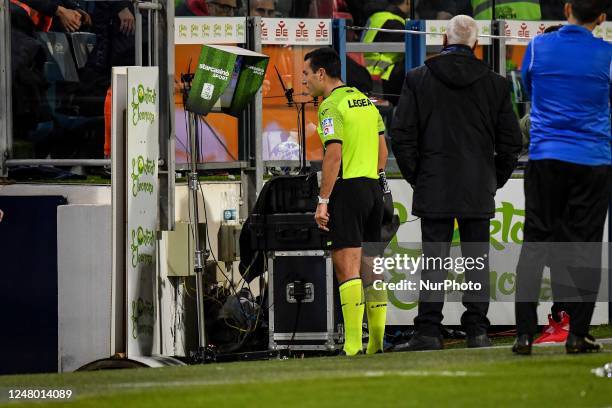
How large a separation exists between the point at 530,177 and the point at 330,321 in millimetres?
3896

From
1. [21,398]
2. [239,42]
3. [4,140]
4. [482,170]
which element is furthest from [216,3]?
[21,398]

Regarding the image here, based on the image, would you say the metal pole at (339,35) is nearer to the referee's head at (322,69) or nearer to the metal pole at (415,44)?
the metal pole at (415,44)

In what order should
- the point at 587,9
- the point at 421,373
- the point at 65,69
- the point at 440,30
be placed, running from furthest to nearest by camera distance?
1. the point at 440,30
2. the point at 65,69
3. the point at 587,9
4. the point at 421,373

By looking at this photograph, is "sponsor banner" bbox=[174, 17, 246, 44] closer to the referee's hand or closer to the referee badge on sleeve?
the referee badge on sleeve

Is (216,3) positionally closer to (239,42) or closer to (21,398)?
(239,42)

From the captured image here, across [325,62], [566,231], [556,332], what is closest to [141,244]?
[325,62]

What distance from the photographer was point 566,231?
7824mm

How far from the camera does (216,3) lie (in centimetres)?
1372

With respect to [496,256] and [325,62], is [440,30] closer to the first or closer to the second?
[496,256]

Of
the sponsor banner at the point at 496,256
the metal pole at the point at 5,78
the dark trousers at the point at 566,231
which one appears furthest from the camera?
the sponsor banner at the point at 496,256

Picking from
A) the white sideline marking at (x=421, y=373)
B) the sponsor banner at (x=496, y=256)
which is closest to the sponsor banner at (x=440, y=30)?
the sponsor banner at (x=496, y=256)

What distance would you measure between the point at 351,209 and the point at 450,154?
907 millimetres

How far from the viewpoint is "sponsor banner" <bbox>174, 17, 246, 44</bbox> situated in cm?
1327

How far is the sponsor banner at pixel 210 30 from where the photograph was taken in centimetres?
1327
